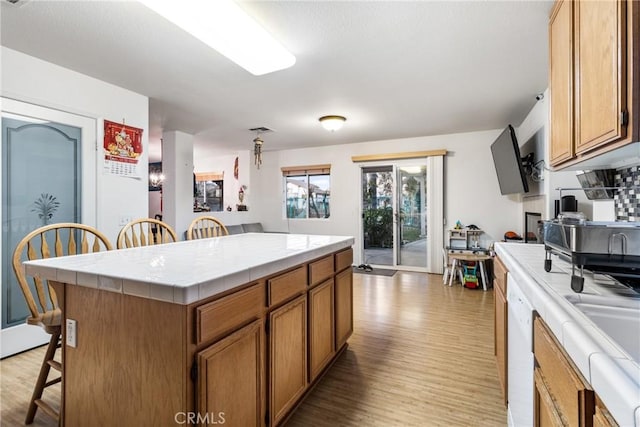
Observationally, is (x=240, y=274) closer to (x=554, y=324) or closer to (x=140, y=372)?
(x=140, y=372)

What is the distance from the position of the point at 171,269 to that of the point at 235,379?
1.61 ft

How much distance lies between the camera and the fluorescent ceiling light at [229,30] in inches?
62.3

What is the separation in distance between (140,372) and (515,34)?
283 cm

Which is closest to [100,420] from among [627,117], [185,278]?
[185,278]

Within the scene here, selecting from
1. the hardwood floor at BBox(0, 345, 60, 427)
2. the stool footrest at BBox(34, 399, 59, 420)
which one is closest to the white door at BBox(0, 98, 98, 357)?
the hardwood floor at BBox(0, 345, 60, 427)

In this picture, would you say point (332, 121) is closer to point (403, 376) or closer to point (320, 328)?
point (320, 328)

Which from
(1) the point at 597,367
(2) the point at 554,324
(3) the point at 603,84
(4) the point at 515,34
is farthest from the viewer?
(4) the point at 515,34

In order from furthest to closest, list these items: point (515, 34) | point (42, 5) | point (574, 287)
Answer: point (515, 34) < point (42, 5) < point (574, 287)

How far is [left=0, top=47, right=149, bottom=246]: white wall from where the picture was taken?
2.35 metres

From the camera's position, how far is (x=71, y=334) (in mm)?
1205

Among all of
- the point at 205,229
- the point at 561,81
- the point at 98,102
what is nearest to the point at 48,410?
the point at 205,229

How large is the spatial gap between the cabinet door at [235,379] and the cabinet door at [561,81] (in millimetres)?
1756

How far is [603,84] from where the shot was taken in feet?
3.74

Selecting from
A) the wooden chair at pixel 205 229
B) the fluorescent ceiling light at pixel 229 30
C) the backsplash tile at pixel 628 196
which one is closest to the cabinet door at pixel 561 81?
the backsplash tile at pixel 628 196
